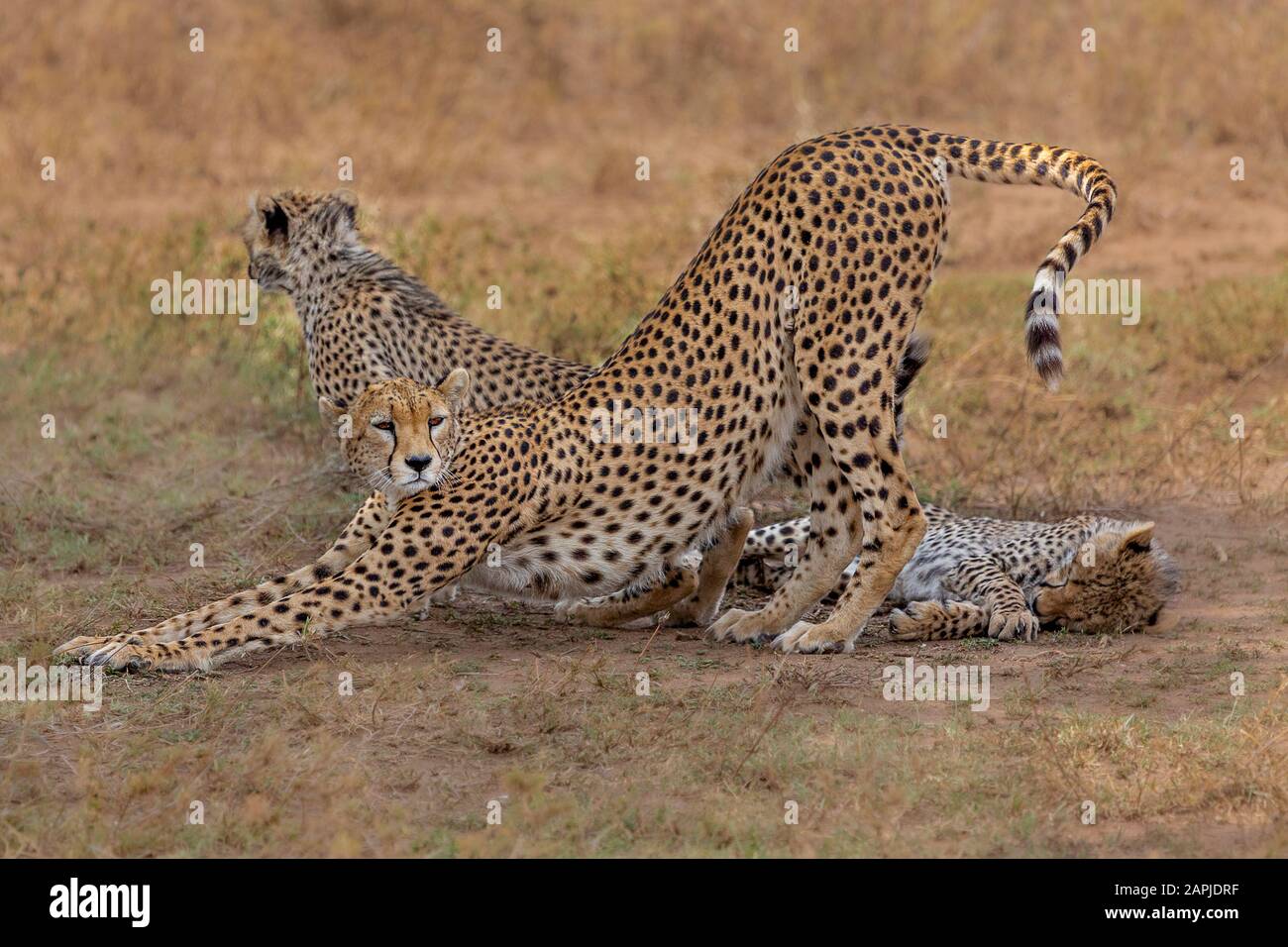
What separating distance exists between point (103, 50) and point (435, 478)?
10.1 m

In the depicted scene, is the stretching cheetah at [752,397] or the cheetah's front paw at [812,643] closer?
the stretching cheetah at [752,397]

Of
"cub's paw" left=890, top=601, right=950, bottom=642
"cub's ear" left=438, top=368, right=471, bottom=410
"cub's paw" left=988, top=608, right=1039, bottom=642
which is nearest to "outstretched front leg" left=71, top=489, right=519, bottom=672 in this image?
"cub's ear" left=438, top=368, right=471, bottom=410

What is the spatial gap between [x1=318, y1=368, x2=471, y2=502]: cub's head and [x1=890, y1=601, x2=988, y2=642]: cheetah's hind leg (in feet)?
6.40

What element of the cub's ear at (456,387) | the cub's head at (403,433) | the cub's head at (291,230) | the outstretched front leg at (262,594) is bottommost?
the outstretched front leg at (262,594)

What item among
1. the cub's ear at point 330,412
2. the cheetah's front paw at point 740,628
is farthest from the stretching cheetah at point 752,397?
the cub's ear at point 330,412

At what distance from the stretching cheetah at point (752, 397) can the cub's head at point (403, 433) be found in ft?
0.05

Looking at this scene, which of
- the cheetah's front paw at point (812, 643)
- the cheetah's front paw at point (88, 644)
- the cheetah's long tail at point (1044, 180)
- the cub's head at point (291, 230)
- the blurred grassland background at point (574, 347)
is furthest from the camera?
the cub's head at point (291, 230)

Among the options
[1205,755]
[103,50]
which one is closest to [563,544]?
[1205,755]

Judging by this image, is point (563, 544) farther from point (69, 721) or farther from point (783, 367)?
point (69, 721)

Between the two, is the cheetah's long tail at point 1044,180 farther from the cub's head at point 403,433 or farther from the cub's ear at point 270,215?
the cub's ear at point 270,215

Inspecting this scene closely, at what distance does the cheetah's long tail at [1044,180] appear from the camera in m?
6.19

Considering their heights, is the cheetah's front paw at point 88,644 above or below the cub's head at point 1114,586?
below

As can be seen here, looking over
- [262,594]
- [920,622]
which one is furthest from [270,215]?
[920,622]

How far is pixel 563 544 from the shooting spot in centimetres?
670
